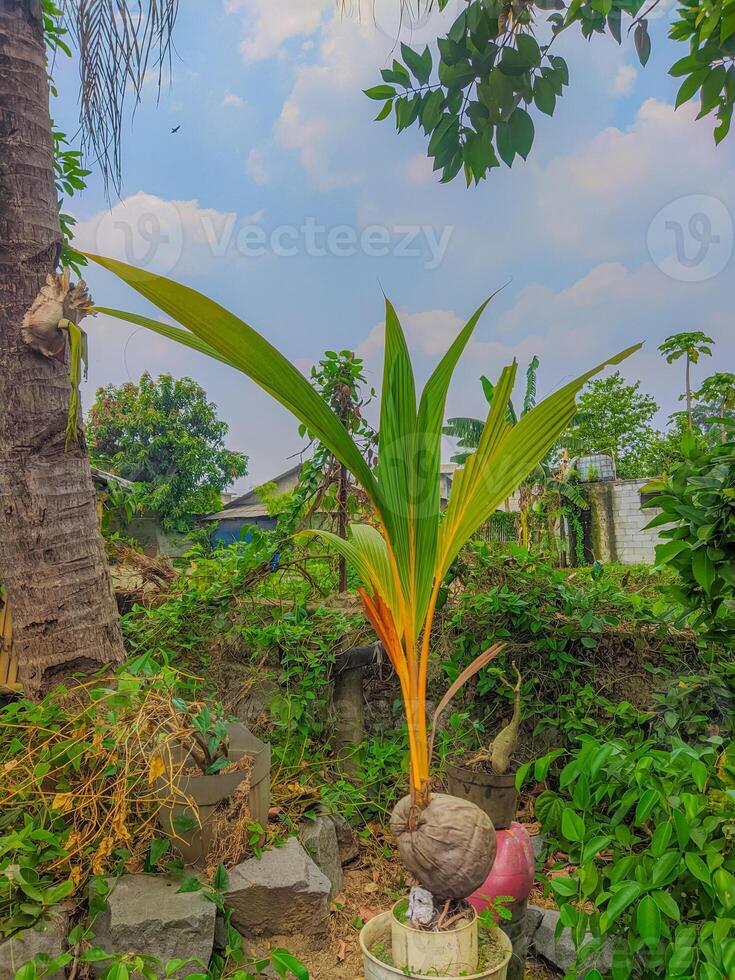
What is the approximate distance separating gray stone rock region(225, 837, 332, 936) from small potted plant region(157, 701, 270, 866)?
4.3 inches

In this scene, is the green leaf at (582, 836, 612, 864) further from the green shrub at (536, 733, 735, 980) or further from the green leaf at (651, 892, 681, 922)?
the green leaf at (651, 892, 681, 922)

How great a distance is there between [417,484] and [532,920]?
1446 mm

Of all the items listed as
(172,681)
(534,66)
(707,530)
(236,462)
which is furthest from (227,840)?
(236,462)

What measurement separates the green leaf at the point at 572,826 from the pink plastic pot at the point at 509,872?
56 centimetres

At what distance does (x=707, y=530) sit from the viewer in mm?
1725

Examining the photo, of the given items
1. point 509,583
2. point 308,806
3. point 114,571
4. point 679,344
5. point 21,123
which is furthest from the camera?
point 679,344

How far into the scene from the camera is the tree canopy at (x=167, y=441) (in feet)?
56.8

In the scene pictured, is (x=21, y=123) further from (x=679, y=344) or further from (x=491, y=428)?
(x=679, y=344)

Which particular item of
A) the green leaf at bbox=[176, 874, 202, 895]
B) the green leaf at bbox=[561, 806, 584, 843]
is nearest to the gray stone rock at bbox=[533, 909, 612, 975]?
the green leaf at bbox=[561, 806, 584, 843]

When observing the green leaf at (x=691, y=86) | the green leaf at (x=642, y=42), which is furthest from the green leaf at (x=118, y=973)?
the green leaf at (x=642, y=42)

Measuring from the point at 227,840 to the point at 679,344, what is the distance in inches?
466

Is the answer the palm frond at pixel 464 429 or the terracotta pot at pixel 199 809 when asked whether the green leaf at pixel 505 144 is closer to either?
the terracotta pot at pixel 199 809

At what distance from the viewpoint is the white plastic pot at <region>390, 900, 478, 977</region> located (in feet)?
4.20

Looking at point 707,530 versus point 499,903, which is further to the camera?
point 707,530
